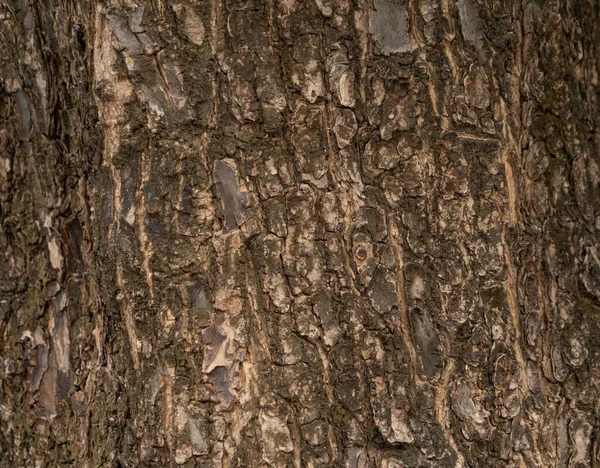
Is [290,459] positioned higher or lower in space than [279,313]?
lower

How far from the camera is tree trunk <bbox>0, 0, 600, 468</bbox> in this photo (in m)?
1.41

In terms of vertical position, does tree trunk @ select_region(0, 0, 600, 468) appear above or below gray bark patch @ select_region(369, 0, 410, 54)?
below

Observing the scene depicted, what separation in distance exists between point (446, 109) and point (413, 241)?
287mm

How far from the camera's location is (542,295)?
1.54m

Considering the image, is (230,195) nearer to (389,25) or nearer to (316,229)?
(316,229)

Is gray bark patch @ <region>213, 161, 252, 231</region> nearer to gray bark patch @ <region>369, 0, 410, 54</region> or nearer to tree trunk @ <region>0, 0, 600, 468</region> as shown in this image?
tree trunk @ <region>0, 0, 600, 468</region>

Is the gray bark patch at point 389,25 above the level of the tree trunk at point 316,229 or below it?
above

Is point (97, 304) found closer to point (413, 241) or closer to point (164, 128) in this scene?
point (164, 128)

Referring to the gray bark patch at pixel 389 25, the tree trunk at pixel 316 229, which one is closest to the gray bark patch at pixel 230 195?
the tree trunk at pixel 316 229

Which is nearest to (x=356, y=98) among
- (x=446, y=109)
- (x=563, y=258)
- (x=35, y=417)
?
(x=446, y=109)

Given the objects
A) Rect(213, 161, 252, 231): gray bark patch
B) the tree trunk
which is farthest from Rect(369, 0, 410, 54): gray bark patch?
Rect(213, 161, 252, 231): gray bark patch

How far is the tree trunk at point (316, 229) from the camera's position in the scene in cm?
141

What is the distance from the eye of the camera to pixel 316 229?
1431 millimetres

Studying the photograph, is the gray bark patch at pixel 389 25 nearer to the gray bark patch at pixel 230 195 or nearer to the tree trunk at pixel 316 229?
the tree trunk at pixel 316 229
